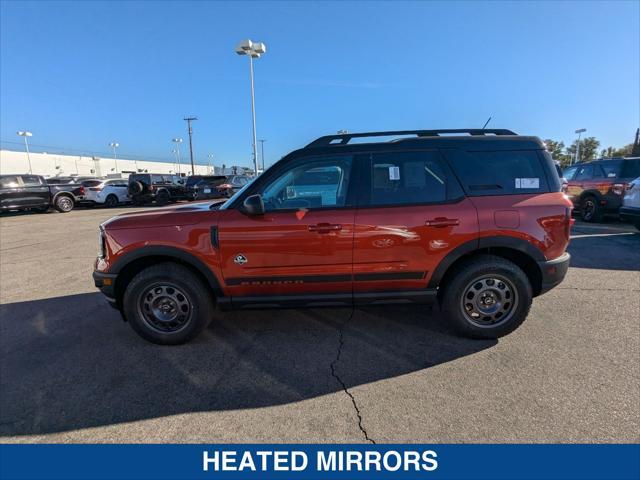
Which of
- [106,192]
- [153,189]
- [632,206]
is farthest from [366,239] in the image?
[106,192]

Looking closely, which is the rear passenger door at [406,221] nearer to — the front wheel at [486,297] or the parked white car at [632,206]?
the front wheel at [486,297]

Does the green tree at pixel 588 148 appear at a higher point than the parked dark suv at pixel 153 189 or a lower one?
higher

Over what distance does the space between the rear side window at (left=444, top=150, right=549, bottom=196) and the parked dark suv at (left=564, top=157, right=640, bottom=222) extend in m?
8.22

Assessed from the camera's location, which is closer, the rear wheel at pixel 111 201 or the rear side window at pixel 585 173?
the rear side window at pixel 585 173

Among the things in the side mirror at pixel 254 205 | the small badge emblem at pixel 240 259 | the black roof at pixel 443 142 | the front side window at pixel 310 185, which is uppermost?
the black roof at pixel 443 142

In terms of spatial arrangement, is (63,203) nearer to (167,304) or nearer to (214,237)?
(167,304)

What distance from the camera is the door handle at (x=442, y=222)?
3.12 m

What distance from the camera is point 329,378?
2.82m

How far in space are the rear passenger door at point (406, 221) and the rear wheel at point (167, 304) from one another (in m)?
1.53

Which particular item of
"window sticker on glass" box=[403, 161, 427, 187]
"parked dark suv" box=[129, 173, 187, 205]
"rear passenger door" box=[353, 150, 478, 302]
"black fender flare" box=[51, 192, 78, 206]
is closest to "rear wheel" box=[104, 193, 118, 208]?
"parked dark suv" box=[129, 173, 187, 205]

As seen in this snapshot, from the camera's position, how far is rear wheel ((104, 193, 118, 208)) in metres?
20.5

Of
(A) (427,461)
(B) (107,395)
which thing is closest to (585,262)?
(A) (427,461)

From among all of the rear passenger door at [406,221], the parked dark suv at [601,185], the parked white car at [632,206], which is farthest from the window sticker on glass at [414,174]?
the parked dark suv at [601,185]

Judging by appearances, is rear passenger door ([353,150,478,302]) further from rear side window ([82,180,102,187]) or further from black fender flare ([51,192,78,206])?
rear side window ([82,180,102,187])
